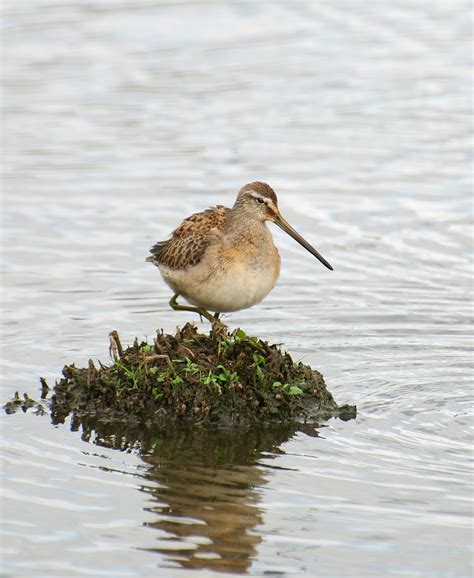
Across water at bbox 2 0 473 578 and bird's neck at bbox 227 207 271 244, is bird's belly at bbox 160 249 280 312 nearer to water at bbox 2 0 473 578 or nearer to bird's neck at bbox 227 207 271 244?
bird's neck at bbox 227 207 271 244

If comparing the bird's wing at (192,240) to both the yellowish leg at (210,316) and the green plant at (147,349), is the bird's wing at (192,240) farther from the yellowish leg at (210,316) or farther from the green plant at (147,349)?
the green plant at (147,349)

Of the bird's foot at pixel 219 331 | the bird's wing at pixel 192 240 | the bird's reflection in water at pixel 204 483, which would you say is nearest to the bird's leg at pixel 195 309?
the bird's wing at pixel 192 240

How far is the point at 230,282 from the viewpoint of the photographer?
8.27 metres

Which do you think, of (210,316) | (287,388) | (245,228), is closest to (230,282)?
(245,228)

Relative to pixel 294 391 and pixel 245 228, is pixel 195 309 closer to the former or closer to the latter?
pixel 245 228

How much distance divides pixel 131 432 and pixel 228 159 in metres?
6.24

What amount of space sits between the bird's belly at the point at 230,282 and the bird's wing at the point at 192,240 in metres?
0.10

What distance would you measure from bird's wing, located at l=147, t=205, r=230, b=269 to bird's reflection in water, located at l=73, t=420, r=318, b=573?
1.12 metres

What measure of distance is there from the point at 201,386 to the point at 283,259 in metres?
3.81

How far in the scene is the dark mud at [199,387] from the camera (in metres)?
8.00

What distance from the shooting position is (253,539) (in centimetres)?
642

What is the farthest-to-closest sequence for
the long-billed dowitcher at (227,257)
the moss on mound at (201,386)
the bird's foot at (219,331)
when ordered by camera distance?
the long-billed dowitcher at (227,257) < the bird's foot at (219,331) < the moss on mound at (201,386)

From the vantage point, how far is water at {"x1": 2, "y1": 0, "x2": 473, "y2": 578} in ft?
21.4

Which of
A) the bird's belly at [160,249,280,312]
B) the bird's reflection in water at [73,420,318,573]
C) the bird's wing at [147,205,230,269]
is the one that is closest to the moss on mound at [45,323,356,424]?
the bird's reflection in water at [73,420,318,573]
